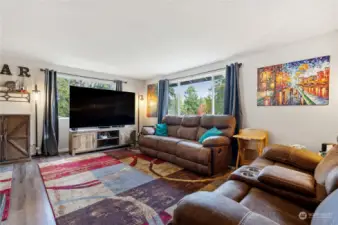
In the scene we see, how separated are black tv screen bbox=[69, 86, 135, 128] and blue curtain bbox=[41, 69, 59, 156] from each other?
1.55ft

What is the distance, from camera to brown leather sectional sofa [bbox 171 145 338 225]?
69 centimetres

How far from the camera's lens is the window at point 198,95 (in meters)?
4.00

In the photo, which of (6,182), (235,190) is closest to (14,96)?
(6,182)

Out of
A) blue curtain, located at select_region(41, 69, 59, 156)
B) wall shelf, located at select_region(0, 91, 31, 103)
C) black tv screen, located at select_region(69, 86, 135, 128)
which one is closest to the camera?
wall shelf, located at select_region(0, 91, 31, 103)

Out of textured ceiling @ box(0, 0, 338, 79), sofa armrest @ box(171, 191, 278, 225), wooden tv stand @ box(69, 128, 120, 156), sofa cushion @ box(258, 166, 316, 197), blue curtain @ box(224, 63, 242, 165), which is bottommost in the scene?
wooden tv stand @ box(69, 128, 120, 156)

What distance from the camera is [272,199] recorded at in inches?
46.5

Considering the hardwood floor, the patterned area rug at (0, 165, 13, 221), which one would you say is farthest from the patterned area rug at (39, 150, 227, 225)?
the patterned area rug at (0, 165, 13, 221)

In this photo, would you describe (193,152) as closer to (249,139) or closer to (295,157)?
(249,139)

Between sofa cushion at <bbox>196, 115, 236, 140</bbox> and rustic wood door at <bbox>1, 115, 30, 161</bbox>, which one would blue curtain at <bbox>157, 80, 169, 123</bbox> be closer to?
sofa cushion at <bbox>196, 115, 236, 140</bbox>

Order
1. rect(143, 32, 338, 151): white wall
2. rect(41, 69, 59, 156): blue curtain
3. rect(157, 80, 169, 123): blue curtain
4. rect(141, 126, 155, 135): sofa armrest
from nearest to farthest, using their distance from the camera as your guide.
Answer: rect(143, 32, 338, 151): white wall < rect(41, 69, 59, 156): blue curtain < rect(141, 126, 155, 135): sofa armrest < rect(157, 80, 169, 123): blue curtain

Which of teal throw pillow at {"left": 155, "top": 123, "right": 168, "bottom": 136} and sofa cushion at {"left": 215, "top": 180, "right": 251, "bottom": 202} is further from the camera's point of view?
teal throw pillow at {"left": 155, "top": 123, "right": 168, "bottom": 136}

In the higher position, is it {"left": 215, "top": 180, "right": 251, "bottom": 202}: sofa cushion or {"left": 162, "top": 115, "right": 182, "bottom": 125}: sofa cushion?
{"left": 162, "top": 115, "right": 182, "bottom": 125}: sofa cushion

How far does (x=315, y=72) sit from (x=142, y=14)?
2.72 meters

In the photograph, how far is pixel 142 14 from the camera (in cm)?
200
